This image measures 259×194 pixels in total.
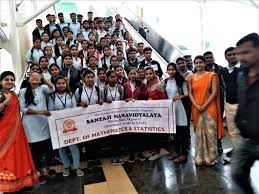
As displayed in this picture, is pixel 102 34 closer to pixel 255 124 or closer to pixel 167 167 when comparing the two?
pixel 167 167

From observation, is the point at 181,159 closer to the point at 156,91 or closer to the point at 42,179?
the point at 156,91

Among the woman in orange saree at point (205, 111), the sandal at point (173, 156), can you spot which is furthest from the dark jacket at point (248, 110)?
the sandal at point (173, 156)

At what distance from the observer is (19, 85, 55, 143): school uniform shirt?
4.08 metres

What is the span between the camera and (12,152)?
12.0 ft

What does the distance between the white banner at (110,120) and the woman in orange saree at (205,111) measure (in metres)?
0.42

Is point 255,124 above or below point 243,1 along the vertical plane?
below

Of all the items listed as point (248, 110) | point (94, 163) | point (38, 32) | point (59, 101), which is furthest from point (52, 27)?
point (248, 110)

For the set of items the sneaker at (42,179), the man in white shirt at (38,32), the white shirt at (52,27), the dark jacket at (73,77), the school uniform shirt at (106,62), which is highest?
the white shirt at (52,27)

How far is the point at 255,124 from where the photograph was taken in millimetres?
2475

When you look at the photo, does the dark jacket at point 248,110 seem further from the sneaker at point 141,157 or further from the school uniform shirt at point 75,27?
the school uniform shirt at point 75,27

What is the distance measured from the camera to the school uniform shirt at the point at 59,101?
435 cm

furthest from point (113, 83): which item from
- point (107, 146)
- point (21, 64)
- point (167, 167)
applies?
point (21, 64)

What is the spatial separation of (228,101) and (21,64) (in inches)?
260

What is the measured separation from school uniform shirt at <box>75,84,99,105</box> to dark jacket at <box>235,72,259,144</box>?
2.40 m
